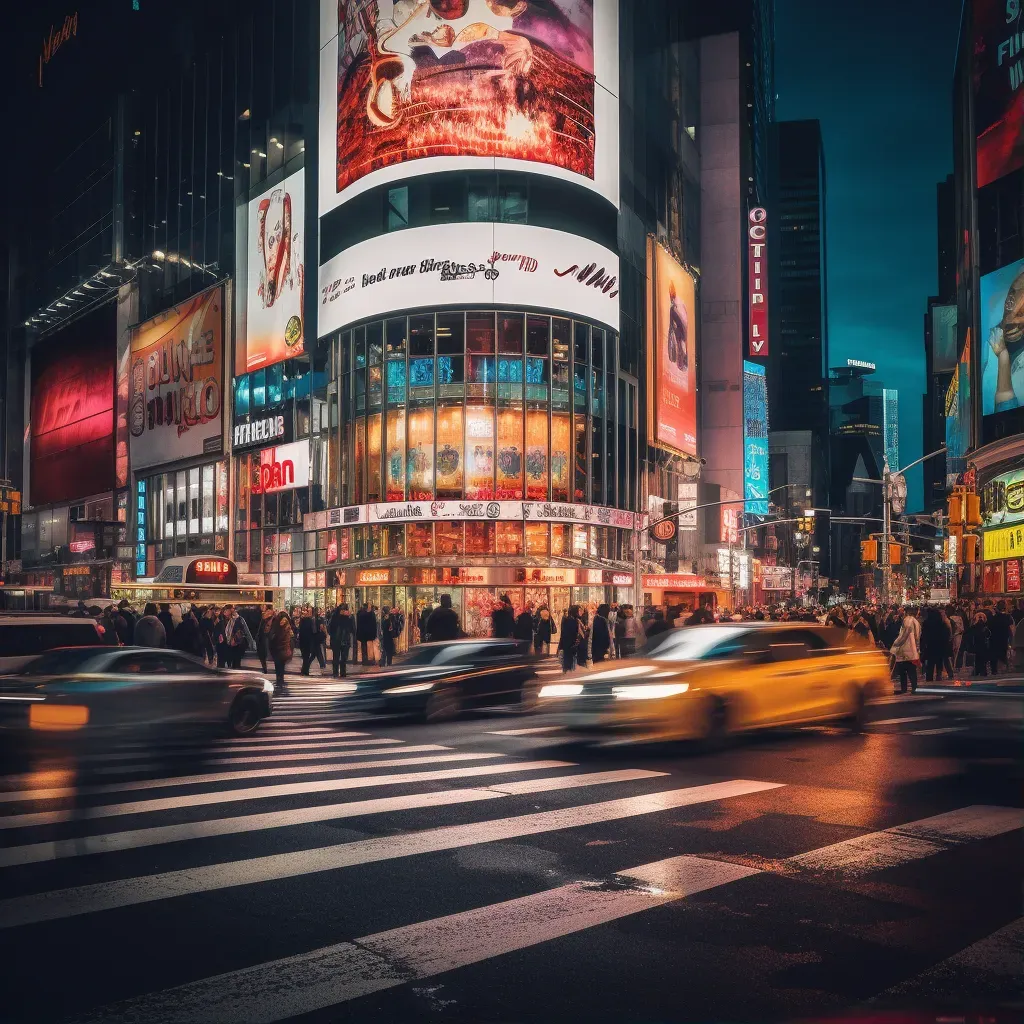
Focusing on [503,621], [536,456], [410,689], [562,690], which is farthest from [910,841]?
[536,456]

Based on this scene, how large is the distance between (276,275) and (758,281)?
125 feet

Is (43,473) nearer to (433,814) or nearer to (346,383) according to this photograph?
(346,383)

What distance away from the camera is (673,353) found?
202 feet

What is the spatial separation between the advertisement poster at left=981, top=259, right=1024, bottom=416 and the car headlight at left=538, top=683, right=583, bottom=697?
41195mm

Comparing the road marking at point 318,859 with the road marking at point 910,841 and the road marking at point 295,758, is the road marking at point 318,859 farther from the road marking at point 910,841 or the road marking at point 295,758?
the road marking at point 295,758

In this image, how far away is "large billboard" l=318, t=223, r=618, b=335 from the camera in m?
46.1

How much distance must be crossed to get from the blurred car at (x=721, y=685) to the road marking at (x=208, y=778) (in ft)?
3.22

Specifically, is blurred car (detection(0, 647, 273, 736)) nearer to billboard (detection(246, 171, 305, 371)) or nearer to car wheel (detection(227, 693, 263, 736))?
car wheel (detection(227, 693, 263, 736))

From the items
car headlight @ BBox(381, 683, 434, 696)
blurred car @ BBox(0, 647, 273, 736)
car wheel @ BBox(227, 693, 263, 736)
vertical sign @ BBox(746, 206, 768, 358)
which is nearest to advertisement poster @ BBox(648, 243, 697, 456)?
vertical sign @ BBox(746, 206, 768, 358)

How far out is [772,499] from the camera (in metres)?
145

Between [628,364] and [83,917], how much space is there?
168 ft

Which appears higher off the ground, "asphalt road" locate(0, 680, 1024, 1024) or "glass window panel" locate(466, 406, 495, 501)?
"glass window panel" locate(466, 406, 495, 501)

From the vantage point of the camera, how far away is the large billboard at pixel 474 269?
1813 inches

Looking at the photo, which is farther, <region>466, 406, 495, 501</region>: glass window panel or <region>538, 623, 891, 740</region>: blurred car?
<region>466, 406, 495, 501</region>: glass window panel
